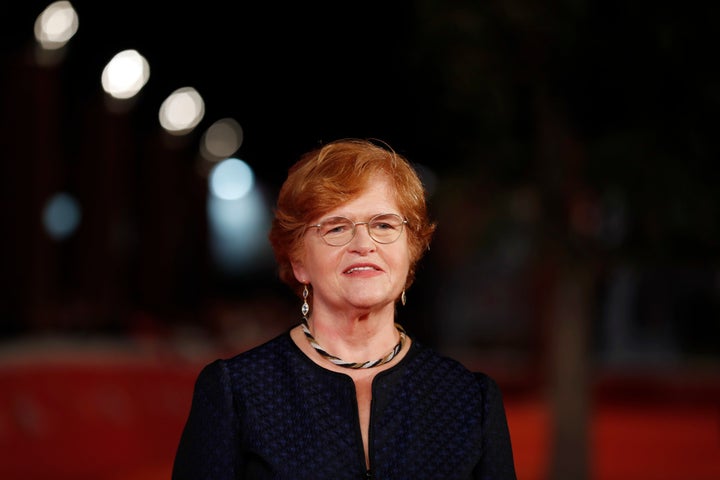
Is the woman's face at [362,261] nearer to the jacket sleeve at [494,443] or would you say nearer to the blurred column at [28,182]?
the jacket sleeve at [494,443]

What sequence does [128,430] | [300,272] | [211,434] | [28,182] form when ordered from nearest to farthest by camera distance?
[211,434], [300,272], [128,430], [28,182]

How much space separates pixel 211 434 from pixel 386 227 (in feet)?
2.01

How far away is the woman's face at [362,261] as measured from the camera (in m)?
2.56

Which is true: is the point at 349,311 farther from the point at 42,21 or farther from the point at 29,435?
the point at 42,21

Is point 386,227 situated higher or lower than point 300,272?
higher

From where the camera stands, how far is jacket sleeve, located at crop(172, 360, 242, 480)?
2.49 metres

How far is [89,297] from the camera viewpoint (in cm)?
2383

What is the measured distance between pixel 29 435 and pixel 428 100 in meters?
4.73

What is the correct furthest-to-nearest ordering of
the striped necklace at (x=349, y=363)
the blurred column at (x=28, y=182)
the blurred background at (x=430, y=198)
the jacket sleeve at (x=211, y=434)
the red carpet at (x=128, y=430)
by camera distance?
the blurred column at (x=28, y=182) → the blurred background at (x=430, y=198) → the red carpet at (x=128, y=430) → the striped necklace at (x=349, y=363) → the jacket sleeve at (x=211, y=434)

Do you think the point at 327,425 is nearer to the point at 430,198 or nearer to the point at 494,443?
the point at 494,443

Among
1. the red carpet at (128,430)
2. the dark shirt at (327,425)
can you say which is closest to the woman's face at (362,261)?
the dark shirt at (327,425)

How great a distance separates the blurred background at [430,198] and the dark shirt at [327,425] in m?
0.53

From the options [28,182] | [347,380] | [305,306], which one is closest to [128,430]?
[28,182]

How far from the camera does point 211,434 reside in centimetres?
251
